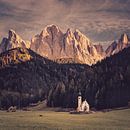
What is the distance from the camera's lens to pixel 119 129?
176 m

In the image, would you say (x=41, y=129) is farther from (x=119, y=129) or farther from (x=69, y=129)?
(x=119, y=129)

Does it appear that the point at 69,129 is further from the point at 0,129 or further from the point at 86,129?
the point at 0,129

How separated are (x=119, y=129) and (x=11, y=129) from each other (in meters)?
46.3

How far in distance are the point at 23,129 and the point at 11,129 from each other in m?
5.91

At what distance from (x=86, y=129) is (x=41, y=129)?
63.5ft

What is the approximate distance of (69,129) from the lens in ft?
571

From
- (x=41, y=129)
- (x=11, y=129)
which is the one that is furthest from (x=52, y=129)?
(x=11, y=129)

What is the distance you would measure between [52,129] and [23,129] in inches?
507

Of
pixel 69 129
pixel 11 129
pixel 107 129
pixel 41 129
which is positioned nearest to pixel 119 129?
pixel 107 129

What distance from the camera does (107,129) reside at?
17625cm

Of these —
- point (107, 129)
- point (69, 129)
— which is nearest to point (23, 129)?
point (69, 129)

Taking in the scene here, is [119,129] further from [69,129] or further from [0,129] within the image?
[0,129]

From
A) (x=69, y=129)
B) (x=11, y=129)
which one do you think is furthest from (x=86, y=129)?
(x=11, y=129)

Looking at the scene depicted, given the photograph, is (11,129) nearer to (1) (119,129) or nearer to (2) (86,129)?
(2) (86,129)
